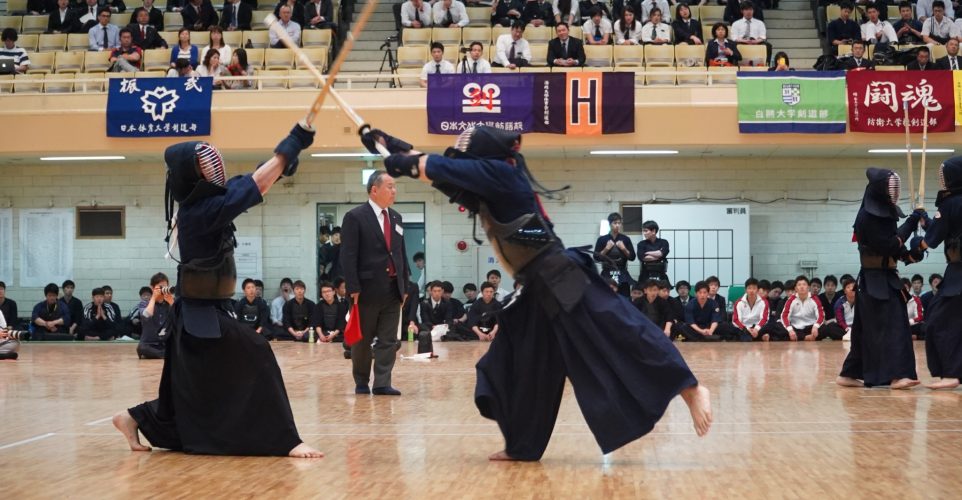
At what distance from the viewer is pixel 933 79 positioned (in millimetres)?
17078

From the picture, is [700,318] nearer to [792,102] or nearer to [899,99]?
[792,102]

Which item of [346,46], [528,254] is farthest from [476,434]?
[346,46]

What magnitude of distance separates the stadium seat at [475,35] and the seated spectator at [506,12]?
446mm

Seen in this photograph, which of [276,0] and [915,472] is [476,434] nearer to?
[915,472]

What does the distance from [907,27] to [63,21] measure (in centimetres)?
1487

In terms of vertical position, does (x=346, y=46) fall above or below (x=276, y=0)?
below

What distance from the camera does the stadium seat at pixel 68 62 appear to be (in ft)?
63.7

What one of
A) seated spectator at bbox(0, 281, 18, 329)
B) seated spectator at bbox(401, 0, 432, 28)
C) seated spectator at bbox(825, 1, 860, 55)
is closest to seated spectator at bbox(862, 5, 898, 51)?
seated spectator at bbox(825, 1, 860, 55)

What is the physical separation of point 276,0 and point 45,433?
1586 cm

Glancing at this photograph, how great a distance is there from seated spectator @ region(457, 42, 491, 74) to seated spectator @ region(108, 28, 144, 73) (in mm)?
5544

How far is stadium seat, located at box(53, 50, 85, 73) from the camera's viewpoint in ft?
63.7

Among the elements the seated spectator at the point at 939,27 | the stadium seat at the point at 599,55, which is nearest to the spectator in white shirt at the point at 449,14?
the stadium seat at the point at 599,55

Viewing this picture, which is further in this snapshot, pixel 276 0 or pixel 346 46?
pixel 276 0

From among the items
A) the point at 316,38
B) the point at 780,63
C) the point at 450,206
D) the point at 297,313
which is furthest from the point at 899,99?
the point at 297,313
